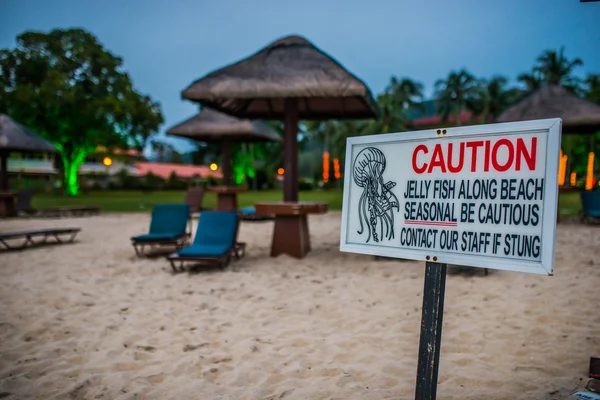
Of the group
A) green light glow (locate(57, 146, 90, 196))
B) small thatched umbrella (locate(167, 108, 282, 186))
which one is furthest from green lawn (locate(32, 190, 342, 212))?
small thatched umbrella (locate(167, 108, 282, 186))

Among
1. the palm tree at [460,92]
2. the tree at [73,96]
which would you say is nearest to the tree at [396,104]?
the palm tree at [460,92]

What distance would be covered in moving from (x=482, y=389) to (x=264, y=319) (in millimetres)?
2170

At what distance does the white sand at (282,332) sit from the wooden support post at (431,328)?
1.04m

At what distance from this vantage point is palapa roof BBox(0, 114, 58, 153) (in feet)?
49.1

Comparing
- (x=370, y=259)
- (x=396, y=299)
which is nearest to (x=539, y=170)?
(x=396, y=299)

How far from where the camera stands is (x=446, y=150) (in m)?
1.68

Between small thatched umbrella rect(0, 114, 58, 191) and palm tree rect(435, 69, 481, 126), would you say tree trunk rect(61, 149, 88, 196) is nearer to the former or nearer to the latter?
small thatched umbrella rect(0, 114, 58, 191)

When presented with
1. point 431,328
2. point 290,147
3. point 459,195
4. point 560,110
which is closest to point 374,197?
point 459,195

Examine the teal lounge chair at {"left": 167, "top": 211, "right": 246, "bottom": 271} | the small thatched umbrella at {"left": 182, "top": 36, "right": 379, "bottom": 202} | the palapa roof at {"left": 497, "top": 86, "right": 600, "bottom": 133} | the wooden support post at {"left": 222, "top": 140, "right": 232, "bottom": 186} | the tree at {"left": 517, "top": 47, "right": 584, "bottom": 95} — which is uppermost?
the tree at {"left": 517, "top": 47, "right": 584, "bottom": 95}

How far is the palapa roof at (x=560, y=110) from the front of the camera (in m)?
11.6

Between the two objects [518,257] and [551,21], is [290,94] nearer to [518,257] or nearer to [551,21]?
[551,21]

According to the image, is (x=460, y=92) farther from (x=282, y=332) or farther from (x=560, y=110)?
(x=282, y=332)

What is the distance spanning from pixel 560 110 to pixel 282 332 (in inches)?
472

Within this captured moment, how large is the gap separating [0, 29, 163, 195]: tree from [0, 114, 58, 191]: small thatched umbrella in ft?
35.4
